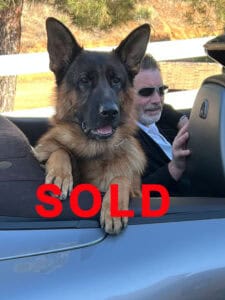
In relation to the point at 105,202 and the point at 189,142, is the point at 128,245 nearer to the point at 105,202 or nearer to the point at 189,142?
the point at 105,202

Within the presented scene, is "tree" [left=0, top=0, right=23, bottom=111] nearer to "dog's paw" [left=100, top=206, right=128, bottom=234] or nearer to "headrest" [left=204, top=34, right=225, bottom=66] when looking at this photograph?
"headrest" [left=204, top=34, right=225, bottom=66]

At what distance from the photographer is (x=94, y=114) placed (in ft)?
8.79

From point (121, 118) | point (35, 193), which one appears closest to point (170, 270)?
point (35, 193)

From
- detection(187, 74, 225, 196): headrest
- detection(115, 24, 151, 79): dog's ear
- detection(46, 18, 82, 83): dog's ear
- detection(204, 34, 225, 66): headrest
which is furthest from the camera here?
detection(115, 24, 151, 79): dog's ear

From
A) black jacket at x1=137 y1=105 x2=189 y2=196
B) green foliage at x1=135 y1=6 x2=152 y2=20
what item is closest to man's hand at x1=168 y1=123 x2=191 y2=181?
black jacket at x1=137 y1=105 x2=189 y2=196

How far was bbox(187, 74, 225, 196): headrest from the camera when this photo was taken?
2092mm

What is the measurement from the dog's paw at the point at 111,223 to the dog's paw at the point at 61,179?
193mm

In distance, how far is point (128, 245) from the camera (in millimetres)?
1865

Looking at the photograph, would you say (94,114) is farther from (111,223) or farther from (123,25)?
(123,25)

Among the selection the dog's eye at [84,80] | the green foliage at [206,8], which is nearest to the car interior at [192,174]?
the dog's eye at [84,80]

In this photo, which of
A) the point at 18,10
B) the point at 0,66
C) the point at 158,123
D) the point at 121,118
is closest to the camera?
the point at 121,118

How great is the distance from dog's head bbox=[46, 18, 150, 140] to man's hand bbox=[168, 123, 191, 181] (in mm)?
317

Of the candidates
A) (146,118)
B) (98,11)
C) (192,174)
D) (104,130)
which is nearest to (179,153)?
(192,174)

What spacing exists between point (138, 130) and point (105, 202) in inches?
41.2
